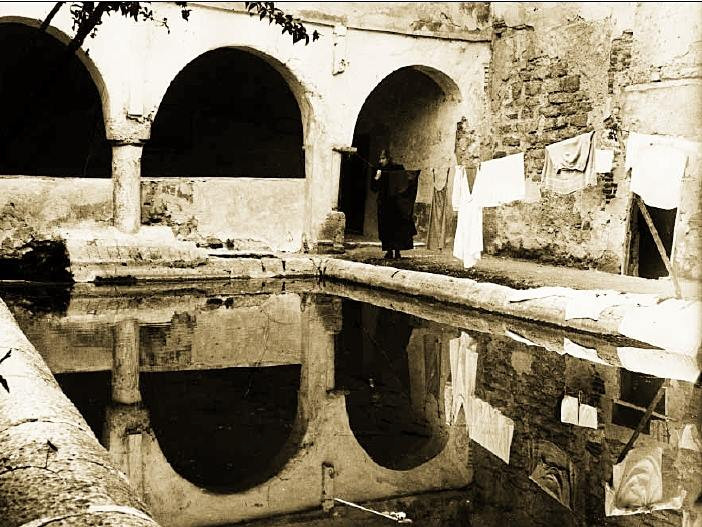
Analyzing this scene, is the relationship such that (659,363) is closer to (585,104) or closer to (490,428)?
(490,428)

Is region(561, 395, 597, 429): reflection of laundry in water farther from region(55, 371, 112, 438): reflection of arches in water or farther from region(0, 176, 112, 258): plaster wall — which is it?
region(0, 176, 112, 258): plaster wall

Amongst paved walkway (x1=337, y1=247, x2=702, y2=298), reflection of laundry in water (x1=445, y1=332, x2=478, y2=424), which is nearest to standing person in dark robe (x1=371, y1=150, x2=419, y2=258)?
paved walkway (x1=337, y1=247, x2=702, y2=298)

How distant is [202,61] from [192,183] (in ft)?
18.8

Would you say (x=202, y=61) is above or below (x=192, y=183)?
above

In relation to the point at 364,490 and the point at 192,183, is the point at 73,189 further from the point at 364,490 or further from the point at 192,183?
the point at 364,490

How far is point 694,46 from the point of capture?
1162cm

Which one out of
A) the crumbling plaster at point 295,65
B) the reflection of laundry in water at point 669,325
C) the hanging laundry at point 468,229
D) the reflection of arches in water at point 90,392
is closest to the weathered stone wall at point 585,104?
the crumbling plaster at point 295,65

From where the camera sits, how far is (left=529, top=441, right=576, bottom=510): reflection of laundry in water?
185 inches

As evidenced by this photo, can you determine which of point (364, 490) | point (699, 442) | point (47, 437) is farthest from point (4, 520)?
point (699, 442)

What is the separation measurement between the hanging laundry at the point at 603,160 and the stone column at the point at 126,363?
6505 mm

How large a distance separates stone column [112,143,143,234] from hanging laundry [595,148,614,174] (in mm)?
6587

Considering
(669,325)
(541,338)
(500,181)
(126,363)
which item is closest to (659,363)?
(669,325)

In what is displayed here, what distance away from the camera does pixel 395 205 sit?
14.9 meters

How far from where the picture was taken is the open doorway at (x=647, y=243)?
12.5m
